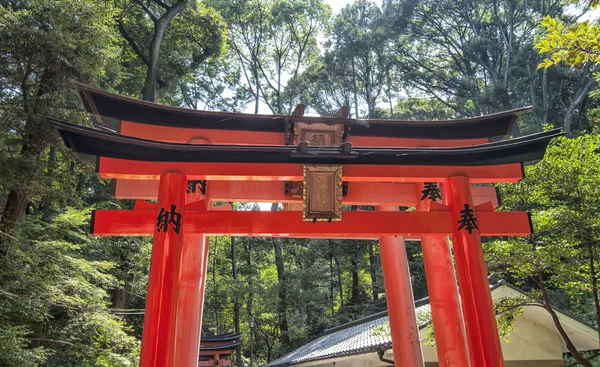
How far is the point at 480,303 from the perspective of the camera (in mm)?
3902

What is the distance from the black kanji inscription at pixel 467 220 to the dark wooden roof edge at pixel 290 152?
21.4 inches

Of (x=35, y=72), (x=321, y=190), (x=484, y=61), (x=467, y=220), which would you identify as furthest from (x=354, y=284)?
(x=321, y=190)

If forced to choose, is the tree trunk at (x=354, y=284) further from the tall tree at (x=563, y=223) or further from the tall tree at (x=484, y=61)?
the tall tree at (x=563, y=223)

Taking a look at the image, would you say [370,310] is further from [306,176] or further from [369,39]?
[306,176]

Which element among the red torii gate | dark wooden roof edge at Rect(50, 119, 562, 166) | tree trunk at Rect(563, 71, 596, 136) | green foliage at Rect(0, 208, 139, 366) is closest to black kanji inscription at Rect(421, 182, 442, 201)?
the red torii gate

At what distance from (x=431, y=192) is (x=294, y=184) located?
2.05 metres

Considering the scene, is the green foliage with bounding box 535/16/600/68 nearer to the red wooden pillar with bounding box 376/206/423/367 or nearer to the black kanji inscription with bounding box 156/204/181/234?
the black kanji inscription with bounding box 156/204/181/234

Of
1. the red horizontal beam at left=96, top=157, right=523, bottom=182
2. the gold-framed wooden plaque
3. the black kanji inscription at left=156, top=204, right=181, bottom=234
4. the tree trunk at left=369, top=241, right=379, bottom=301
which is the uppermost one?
the tree trunk at left=369, top=241, right=379, bottom=301

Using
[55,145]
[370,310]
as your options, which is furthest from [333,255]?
[55,145]

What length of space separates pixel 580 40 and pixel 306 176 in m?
2.60

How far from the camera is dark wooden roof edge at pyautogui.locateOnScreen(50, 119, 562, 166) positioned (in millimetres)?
3824

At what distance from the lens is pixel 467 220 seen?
431cm

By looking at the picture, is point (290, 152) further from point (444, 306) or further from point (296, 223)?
point (444, 306)

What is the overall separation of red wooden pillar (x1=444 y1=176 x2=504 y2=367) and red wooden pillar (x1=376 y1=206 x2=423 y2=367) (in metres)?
1.85
